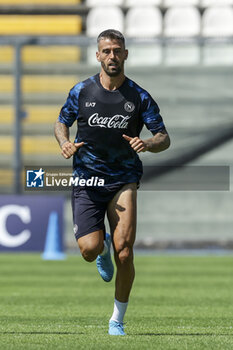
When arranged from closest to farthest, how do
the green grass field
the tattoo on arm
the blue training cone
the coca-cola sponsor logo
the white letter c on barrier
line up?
the green grass field, the coca-cola sponsor logo, the tattoo on arm, the blue training cone, the white letter c on barrier

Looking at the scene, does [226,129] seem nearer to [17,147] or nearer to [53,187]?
[17,147]

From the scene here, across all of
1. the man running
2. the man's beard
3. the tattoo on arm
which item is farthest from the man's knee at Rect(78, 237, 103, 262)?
the man's beard

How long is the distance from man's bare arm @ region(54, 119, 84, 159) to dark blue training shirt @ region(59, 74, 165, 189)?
129mm

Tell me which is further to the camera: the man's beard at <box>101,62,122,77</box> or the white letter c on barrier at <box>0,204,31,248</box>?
the white letter c on barrier at <box>0,204,31,248</box>

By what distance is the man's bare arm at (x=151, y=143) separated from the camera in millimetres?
6854

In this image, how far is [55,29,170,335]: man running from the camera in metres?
7.04

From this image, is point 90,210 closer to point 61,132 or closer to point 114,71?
point 61,132

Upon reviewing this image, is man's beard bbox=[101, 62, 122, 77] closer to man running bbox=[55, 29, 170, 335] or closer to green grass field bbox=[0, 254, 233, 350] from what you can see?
man running bbox=[55, 29, 170, 335]

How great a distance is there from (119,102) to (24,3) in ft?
54.2

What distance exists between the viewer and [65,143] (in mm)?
7059

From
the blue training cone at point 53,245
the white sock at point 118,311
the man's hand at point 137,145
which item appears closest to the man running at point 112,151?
the white sock at point 118,311

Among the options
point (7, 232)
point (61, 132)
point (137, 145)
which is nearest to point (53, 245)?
point (7, 232)

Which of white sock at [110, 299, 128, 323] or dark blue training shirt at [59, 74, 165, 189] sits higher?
dark blue training shirt at [59, 74, 165, 189]

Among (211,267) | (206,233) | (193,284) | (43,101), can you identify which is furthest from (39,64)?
(193,284)
